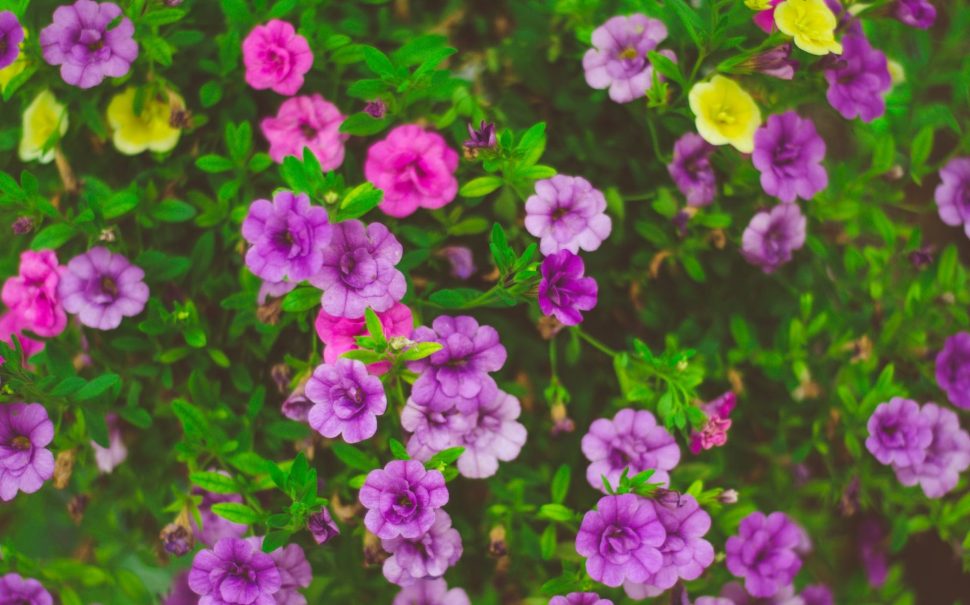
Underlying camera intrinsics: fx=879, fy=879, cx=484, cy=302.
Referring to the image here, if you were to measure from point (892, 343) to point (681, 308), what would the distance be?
342 mm

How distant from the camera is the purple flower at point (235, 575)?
1.05 meters

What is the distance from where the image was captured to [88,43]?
3.78ft

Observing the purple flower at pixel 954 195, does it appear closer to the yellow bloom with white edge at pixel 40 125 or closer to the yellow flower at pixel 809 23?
the yellow flower at pixel 809 23

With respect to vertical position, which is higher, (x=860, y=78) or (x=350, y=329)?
(x=860, y=78)

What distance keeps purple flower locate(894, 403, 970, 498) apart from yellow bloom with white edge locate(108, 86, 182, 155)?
117 cm

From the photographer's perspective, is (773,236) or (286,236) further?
(773,236)

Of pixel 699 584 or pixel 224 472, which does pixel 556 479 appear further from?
A: pixel 224 472

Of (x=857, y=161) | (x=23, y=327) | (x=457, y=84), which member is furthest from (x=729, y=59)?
(x=23, y=327)

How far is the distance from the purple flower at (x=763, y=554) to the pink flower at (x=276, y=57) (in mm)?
878

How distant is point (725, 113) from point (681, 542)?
57 cm

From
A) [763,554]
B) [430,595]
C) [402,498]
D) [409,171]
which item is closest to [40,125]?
[409,171]

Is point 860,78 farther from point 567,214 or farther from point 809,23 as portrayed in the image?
point 567,214

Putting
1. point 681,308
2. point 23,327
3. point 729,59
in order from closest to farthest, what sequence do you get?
point 729,59 → point 23,327 → point 681,308

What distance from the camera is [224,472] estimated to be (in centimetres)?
116
